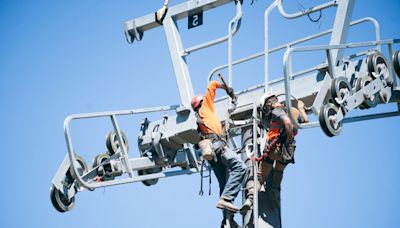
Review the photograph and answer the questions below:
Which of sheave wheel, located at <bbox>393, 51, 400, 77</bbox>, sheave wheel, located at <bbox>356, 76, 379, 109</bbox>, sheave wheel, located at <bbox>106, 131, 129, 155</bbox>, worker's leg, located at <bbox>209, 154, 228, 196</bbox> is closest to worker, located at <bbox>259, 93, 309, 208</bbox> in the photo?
worker's leg, located at <bbox>209, 154, 228, 196</bbox>

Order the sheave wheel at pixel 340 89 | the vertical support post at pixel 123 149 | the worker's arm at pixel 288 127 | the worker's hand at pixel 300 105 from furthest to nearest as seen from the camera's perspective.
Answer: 1. the vertical support post at pixel 123 149
2. the worker's hand at pixel 300 105
3. the worker's arm at pixel 288 127
4. the sheave wheel at pixel 340 89

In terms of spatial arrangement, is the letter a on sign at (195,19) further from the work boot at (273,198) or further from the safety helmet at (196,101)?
the work boot at (273,198)

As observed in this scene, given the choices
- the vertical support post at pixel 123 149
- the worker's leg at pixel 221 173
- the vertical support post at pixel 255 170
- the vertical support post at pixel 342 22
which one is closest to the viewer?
the vertical support post at pixel 255 170

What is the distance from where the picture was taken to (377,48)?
12789mm

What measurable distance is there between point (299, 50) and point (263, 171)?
5.76 ft

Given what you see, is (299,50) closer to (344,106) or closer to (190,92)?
(344,106)

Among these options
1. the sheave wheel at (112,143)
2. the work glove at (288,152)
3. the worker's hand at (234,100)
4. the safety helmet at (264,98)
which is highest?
the worker's hand at (234,100)

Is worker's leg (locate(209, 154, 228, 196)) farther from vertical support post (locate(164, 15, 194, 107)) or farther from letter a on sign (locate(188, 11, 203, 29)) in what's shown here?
letter a on sign (locate(188, 11, 203, 29))

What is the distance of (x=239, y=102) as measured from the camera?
1345 centimetres

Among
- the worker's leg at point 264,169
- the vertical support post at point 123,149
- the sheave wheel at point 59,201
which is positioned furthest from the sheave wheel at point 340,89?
the sheave wheel at point 59,201

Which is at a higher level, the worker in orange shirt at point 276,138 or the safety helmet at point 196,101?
the safety helmet at point 196,101

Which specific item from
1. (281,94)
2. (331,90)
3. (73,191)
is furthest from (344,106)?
(73,191)

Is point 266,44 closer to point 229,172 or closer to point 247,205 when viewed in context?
point 229,172

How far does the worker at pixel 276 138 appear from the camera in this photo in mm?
12133
